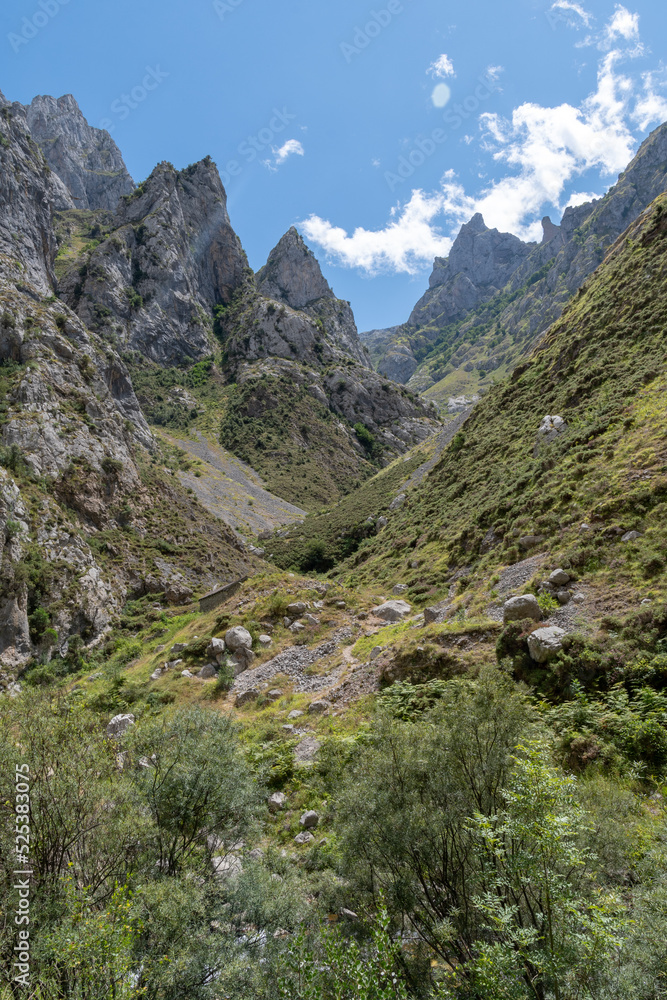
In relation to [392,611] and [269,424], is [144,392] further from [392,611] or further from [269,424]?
[392,611]

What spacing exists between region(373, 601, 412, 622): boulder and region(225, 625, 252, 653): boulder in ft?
18.2

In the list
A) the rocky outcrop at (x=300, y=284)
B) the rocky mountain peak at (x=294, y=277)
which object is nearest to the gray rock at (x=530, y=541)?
the rocky outcrop at (x=300, y=284)

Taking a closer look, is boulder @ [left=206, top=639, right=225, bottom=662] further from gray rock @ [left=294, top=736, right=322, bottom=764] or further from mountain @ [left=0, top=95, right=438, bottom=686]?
mountain @ [left=0, top=95, right=438, bottom=686]

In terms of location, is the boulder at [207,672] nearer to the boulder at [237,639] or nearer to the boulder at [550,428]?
the boulder at [237,639]

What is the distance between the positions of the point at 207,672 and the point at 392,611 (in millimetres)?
7959

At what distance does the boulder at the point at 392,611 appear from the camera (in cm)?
1891

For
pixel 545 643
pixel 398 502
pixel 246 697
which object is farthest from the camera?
pixel 398 502

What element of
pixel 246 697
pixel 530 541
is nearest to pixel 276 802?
pixel 246 697

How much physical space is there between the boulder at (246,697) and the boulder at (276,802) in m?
5.35

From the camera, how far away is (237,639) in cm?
1769

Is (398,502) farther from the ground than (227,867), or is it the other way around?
(398,502)

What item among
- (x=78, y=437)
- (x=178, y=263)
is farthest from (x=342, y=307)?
(x=78, y=437)

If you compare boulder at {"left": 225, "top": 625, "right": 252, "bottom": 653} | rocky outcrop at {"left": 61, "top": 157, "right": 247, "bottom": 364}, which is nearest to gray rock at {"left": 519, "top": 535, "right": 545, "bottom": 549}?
A: boulder at {"left": 225, "top": 625, "right": 252, "bottom": 653}

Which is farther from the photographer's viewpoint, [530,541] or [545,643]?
[530,541]
